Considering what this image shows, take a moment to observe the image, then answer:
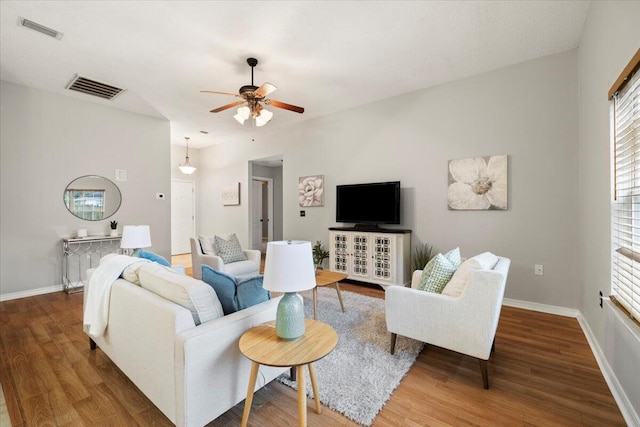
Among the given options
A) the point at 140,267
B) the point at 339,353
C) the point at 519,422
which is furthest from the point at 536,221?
the point at 140,267

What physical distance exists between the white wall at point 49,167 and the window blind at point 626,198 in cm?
586

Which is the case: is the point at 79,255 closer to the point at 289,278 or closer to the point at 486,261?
the point at 289,278

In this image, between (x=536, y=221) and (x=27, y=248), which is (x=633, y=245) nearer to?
(x=536, y=221)

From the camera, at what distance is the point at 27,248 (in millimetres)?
3877

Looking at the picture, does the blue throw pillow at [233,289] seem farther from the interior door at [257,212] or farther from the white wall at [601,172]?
the interior door at [257,212]

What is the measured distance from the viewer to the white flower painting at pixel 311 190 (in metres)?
5.04

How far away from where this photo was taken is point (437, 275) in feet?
6.95

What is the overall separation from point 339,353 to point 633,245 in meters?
1.93

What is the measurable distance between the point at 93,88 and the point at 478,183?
5.17 meters

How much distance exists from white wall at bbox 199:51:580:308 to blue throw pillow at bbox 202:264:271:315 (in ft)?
9.39

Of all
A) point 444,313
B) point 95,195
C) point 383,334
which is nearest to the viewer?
point 444,313

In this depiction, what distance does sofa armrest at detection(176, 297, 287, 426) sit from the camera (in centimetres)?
130

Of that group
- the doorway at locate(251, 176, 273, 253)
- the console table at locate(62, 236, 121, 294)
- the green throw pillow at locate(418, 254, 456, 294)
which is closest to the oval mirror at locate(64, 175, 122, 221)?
the console table at locate(62, 236, 121, 294)

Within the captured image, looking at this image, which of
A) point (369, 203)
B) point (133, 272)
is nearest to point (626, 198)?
point (369, 203)
